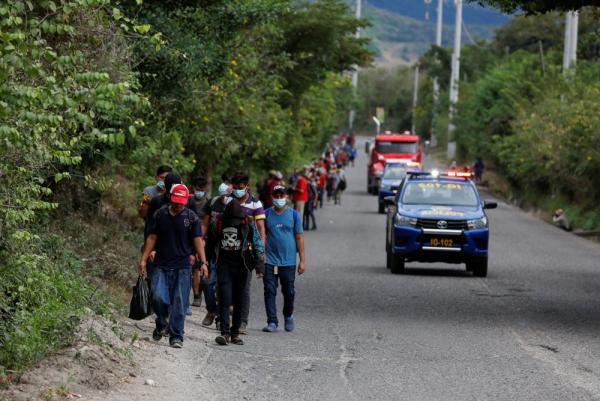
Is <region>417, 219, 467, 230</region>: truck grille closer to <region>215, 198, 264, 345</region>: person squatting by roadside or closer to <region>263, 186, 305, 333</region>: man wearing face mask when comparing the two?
<region>263, 186, 305, 333</region>: man wearing face mask

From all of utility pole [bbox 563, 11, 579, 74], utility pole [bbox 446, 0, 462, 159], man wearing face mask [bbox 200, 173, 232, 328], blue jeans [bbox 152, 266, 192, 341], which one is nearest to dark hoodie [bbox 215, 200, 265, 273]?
man wearing face mask [bbox 200, 173, 232, 328]

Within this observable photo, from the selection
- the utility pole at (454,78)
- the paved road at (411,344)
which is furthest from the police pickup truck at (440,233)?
the utility pole at (454,78)

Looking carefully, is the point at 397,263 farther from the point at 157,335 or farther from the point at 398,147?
the point at 398,147

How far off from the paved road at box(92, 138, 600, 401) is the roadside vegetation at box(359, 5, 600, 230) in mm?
5031

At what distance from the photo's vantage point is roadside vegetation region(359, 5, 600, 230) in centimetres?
4388

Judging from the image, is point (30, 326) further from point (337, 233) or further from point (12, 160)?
point (337, 233)

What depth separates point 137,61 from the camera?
19.8 metres

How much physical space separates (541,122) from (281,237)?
3806 cm

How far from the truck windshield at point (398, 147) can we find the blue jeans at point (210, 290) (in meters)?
50.3

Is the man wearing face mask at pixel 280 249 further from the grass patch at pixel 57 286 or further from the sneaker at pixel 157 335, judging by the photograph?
the sneaker at pixel 157 335

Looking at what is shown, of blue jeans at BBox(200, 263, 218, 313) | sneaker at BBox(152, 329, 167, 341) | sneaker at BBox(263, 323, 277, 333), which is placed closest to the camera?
sneaker at BBox(152, 329, 167, 341)

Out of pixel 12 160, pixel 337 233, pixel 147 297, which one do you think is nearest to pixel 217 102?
pixel 337 233

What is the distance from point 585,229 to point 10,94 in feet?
117

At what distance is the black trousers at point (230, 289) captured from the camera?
1484cm
